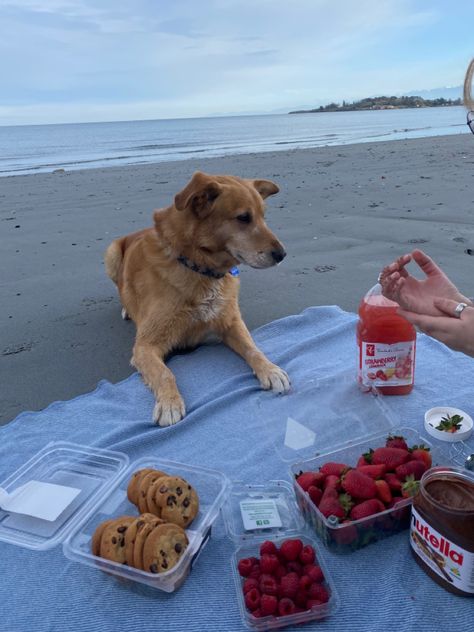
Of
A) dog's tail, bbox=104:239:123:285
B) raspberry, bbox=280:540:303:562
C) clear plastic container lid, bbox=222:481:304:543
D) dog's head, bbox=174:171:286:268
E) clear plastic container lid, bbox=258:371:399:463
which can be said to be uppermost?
dog's head, bbox=174:171:286:268

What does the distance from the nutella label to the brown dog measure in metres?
1.43

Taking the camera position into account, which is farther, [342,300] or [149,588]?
[342,300]

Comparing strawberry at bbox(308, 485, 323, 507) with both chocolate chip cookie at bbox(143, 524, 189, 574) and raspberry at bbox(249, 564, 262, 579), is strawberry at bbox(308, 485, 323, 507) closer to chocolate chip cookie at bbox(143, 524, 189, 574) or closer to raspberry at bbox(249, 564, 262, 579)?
raspberry at bbox(249, 564, 262, 579)

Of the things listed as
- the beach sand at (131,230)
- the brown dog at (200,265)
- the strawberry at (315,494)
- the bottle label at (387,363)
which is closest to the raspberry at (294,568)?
the strawberry at (315,494)

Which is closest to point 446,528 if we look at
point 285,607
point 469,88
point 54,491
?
point 285,607

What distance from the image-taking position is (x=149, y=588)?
1.60m

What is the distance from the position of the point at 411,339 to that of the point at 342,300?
5.27ft

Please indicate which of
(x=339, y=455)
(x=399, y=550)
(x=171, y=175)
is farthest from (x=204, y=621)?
(x=171, y=175)

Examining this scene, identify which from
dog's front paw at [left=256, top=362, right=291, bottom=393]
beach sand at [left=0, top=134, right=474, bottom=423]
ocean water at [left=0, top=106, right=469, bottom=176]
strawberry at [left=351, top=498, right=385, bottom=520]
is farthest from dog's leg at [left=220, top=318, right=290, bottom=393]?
ocean water at [left=0, top=106, right=469, bottom=176]

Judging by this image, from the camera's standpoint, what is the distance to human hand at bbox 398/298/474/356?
6.02 feet

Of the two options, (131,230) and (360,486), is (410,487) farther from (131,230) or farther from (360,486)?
(131,230)

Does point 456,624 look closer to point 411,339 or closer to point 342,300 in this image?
point 411,339

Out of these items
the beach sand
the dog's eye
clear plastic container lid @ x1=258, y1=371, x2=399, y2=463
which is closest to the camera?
clear plastic container lid @ x1=258, y1=371, x2=399, y2=463

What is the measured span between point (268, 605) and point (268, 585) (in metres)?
0.05
